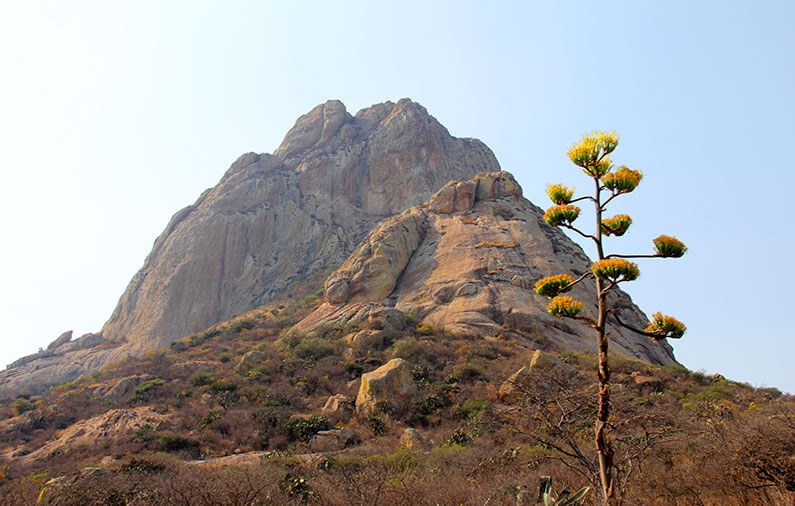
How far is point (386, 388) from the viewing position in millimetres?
17938

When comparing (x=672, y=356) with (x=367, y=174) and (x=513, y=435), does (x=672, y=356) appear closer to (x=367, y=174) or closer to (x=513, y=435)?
(x=513, y=435)

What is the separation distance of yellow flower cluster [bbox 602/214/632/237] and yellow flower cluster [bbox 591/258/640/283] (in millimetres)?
508

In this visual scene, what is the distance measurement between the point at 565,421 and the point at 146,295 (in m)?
53.3

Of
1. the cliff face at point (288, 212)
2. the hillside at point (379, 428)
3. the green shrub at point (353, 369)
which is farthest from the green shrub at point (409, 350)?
the cliff face at point (288, 212)

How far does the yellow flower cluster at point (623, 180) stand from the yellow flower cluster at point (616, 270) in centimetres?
82

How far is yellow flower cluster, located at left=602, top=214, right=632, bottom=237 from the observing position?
4750 mm

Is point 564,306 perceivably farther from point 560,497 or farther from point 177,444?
point 177,444

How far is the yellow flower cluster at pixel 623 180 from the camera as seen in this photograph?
15.5 feet

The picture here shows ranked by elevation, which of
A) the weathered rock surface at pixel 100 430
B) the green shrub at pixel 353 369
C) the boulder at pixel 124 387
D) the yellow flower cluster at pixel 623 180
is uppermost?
the yellow flower cluster at pixel 623 180

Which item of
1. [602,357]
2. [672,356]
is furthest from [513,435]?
[672,356]

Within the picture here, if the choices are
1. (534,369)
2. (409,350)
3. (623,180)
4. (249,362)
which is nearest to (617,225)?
(623,180)

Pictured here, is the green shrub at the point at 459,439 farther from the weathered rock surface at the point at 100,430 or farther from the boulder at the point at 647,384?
the weathered rock surface at the point at 100,430

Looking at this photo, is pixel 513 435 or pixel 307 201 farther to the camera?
pixel 307 201

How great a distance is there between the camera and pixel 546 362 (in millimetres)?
18594
